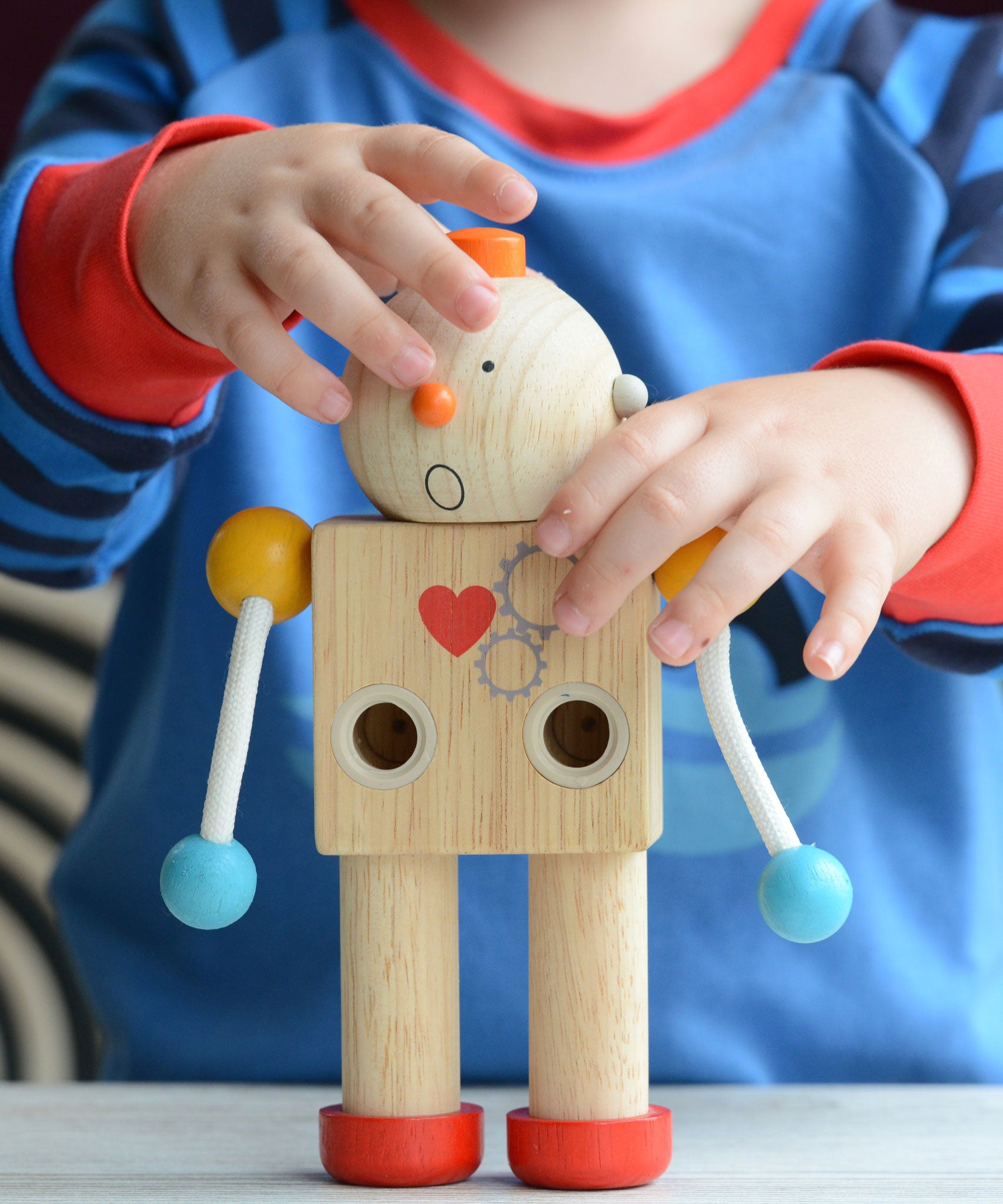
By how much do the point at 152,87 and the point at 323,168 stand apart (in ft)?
1.22

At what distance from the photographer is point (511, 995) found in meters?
0.64

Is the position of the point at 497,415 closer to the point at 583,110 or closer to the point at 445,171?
the point at 445,171

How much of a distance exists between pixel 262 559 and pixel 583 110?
0.42 m

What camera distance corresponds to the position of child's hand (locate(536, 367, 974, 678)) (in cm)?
34

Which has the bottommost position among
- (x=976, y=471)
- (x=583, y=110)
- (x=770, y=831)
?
(x=770, y=831)

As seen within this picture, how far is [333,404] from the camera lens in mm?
361

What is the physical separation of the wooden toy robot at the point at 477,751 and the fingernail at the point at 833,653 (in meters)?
0.05

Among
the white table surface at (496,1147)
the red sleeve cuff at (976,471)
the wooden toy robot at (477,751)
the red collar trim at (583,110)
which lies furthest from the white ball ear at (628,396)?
the red collar trim at (583,110)

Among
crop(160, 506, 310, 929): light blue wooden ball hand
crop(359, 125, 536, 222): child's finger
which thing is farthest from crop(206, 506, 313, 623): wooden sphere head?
crop(359, 125, 536, 222): child's finger

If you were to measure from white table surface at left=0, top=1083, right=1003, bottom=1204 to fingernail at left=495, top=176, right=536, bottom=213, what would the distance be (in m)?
0.27

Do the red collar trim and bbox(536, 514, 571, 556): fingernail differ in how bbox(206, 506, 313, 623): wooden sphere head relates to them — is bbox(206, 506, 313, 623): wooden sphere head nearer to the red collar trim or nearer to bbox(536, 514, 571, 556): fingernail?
bbox(536, 514, 571, 556): fingernail

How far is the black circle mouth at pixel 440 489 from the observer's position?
36cm

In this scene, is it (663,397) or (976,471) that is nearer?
(976,471)

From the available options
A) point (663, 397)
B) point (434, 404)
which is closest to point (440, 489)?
point (434, 404)
